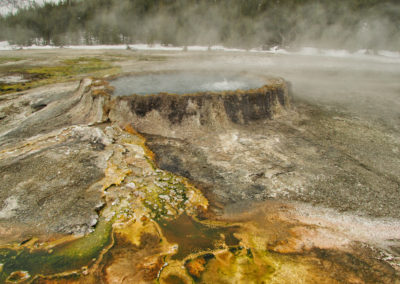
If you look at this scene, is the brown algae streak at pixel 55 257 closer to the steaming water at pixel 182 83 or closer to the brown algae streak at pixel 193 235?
the brown algae streak at pixel 193 235

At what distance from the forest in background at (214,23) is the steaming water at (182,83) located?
114ft

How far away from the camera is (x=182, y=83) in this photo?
1250 cm

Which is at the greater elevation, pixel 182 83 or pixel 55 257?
pixel 182 83

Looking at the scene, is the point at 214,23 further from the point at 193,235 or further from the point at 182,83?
the point at 193,235

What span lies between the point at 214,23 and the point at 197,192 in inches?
1958

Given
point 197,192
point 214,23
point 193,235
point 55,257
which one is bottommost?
point 55,257

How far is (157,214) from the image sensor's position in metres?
5.50

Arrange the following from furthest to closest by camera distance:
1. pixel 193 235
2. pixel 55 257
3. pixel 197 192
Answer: pixel 197 192 → pixel 193 235 → pixel 55 257

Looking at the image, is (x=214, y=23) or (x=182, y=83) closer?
(x=182, y=83)

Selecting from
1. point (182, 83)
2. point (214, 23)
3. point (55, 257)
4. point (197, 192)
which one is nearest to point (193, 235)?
point (197, 192)

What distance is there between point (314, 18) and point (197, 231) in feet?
151

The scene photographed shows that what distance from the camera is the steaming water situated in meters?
11.3

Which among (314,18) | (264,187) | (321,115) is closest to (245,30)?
(314,18)

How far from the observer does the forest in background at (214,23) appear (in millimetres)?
37938
